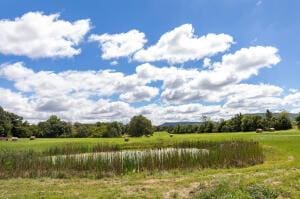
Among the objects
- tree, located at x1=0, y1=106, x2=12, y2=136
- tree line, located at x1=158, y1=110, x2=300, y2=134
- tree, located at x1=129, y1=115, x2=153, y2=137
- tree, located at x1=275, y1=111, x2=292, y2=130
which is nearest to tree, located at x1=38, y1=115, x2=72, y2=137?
tree, located at x1=0, y1=106, x2=12, y2=136

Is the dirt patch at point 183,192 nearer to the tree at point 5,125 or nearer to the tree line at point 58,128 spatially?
the tree line at point 58,128

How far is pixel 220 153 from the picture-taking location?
1948cm

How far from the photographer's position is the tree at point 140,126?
7150 centimetres

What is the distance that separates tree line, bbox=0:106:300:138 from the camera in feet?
217

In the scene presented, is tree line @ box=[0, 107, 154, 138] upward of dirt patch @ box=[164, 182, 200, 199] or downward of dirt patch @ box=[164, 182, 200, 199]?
upward

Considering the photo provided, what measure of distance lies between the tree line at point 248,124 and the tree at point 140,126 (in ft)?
47.0

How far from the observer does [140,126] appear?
71.6m

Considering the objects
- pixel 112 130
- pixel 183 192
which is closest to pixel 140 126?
pixel 112 130

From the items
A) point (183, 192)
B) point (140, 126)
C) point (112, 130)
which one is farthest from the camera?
point (112, 130)

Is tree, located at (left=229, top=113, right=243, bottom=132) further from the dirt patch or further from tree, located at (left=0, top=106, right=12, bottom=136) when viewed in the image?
the dirt patch

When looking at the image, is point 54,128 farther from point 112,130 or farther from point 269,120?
point 269,120

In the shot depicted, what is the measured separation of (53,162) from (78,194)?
28.3ft

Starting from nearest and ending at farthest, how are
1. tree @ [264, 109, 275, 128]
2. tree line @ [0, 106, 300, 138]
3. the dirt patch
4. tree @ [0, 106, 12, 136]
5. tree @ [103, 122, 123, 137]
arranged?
the dirt patch → tree @ [264, 109, 275, 128] → tree line @ [0, 106, 300, 138] → tree @ [0, 106, 12, 136] → tree @ [103, 122, 123, 137]

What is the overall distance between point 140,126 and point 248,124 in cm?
1997
